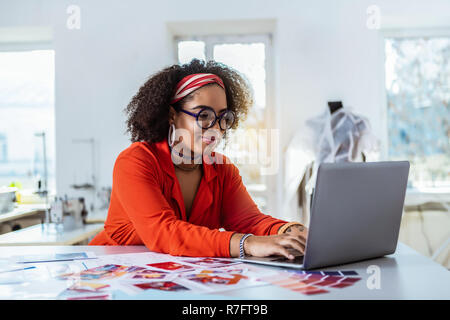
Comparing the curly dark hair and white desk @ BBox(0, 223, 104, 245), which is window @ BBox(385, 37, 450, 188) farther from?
white desk @ BBox(0, 223, 104, 245)

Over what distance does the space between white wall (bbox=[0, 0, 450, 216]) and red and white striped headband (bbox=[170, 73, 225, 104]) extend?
7.29ft

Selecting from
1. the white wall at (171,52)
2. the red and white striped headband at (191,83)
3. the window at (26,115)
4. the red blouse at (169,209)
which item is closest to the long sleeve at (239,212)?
the red blouse at (169,209)

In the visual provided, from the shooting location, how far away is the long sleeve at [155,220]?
127 centimetres

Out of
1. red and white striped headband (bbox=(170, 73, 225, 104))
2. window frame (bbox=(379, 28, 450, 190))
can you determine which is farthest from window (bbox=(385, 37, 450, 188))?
red and white striped headband (bbox=(170, 73, 225, 104))

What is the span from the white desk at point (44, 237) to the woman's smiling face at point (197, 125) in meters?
1.28

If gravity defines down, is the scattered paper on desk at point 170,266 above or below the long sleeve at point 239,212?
below

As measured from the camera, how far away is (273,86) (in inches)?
164

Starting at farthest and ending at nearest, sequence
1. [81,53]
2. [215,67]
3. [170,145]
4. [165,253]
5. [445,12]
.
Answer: [81,53]
[445,12]
[215,67]
[170,145]
[165,253]

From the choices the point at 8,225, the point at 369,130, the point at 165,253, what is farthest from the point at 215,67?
the point at 8,225

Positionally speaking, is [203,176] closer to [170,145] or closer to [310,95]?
[170,145]

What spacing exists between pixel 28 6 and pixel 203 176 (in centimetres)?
317

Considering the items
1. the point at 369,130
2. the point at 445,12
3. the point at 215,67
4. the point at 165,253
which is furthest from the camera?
the point at 445,12

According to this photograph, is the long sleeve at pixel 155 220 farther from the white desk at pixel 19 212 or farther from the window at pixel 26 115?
the window at pixel 26 115

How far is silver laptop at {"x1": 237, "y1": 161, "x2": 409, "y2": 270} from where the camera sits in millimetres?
1028
